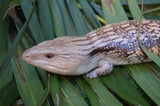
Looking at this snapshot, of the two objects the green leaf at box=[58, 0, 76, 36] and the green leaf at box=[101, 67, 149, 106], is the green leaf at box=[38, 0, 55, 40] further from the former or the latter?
the green leaf at box=[101, 67, 149, 106]

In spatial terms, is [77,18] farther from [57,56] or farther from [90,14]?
[57,56]

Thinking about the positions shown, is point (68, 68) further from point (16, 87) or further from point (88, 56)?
point (16, 87)

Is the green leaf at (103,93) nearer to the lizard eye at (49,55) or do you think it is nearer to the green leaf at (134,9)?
the lizard eye at (49,55)

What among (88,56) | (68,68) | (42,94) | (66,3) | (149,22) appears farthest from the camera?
(66,3)

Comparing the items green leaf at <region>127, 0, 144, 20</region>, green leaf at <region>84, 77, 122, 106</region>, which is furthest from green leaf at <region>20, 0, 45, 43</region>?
green leaf at <region>127, 0, 144, 20</region>

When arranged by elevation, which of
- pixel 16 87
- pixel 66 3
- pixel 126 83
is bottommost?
pixel 126 83

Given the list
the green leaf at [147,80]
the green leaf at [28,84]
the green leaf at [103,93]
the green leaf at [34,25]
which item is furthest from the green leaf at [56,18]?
the green leaf at [147,80]

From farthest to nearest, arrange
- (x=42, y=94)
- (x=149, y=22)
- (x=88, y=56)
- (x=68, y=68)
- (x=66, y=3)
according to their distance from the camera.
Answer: (x=66, y=3) → (x=149, y=22) → (x=88, y=56) → (x=68, y=68) → (x=42, y=94)

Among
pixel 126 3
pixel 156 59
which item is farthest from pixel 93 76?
pixel 126 3
